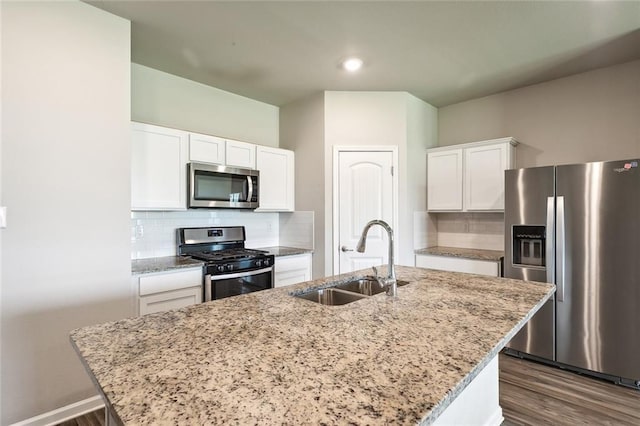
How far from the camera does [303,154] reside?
12.6 feet

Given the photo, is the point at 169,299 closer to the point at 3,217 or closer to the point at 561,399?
the point at 3,217

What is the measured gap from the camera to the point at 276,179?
3777 mm

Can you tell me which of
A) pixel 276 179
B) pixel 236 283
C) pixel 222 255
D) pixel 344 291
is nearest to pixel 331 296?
pixel 344 291

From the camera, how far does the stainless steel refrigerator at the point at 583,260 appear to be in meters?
2.41

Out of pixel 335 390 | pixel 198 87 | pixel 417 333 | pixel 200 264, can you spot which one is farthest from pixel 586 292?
pixel 198 87

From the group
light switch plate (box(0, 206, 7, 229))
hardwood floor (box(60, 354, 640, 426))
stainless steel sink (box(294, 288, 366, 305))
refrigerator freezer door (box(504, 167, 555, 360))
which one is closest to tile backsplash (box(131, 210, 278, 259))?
light switch plate (box(0, 206, 7, 229))

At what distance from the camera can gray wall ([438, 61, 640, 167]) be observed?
299 cm

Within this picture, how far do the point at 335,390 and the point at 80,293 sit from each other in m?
2.02

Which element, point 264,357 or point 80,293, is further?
point 80,293

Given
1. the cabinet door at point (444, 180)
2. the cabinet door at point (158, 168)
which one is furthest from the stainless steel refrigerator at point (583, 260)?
the cabinet door at point (158, 168)

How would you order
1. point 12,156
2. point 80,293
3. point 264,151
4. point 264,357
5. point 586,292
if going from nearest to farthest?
1. point 264,357
2. point 12,156
3. point 80,293
4. point 586,292
5. point 264,151

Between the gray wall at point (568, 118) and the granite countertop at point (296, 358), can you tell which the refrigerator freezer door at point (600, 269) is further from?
the granite countertop at point (296, 358)

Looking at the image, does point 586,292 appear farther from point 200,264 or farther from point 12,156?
point 12,156

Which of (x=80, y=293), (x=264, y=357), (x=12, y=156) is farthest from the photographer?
(x=80, y=293)
